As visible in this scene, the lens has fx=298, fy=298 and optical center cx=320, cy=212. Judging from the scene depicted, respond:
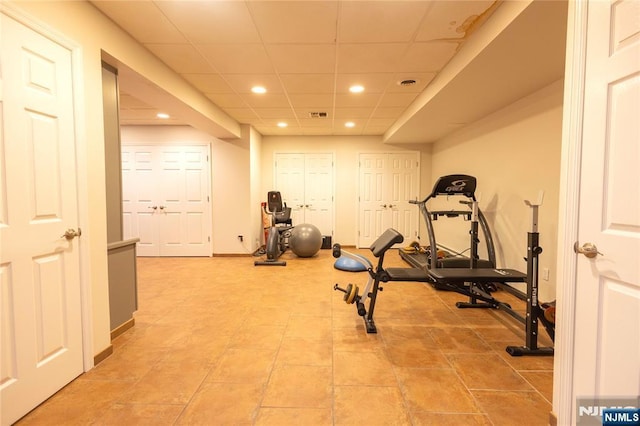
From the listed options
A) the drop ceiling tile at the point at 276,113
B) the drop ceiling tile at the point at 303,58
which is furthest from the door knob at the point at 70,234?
the drop ceiling tile at the point at 276,113

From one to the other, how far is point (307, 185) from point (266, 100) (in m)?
2.81

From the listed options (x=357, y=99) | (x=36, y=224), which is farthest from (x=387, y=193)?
(x=36, y=224)

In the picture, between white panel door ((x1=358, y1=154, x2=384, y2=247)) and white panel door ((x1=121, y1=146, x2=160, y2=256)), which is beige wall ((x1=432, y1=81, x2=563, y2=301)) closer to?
white panel door ((x1=358, y1=154, x2=384, y2=247))

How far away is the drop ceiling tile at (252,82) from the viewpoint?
11.2ft

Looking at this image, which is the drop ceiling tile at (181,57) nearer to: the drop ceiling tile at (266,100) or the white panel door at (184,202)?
the drop ceiling tile at (266,100)

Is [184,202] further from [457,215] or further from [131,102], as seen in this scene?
[457,215]

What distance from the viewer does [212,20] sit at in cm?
234

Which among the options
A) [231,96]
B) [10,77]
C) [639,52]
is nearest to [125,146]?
[231,96]

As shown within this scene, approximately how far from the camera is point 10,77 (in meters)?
1.58

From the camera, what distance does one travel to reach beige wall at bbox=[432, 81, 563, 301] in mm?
3125

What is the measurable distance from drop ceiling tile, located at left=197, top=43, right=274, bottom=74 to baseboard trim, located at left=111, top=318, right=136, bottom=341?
2.61 m

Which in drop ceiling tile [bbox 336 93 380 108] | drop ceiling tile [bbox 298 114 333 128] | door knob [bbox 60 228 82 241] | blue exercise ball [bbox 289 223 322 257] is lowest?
blue exercise ball [bbox 289 223 322 257]

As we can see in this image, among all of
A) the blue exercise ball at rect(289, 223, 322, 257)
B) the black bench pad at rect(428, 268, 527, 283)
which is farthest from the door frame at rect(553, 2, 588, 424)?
the blue exercise ball at rect(289, 223, 322, 257)

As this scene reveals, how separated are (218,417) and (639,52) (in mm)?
2532
